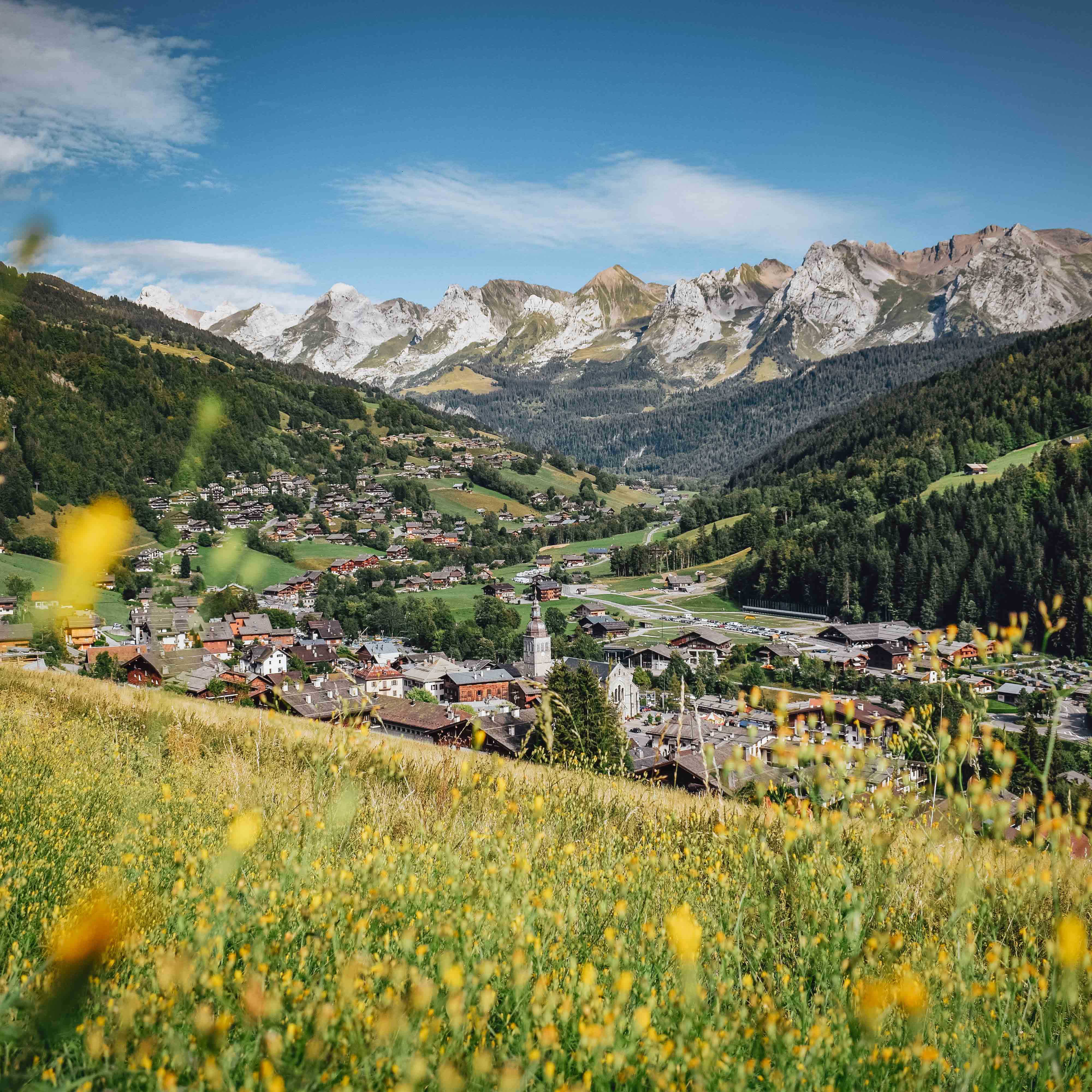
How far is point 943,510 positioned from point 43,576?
8190 cm

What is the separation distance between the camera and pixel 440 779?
487 cm

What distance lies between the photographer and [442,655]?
58.8m

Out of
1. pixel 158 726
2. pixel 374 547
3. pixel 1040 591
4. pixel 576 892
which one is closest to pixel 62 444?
pixel 374 547

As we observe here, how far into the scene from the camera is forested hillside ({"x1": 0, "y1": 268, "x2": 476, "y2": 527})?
25.2 metres

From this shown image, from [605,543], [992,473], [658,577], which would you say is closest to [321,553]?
[658,577]

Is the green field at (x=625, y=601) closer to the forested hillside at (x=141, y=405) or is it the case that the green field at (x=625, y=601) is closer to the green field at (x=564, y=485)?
the forested hillside at (x=141, y=405)

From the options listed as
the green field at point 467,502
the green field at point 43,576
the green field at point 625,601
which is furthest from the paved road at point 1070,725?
the green field at point 467,502

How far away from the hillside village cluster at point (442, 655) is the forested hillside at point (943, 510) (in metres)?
8.36

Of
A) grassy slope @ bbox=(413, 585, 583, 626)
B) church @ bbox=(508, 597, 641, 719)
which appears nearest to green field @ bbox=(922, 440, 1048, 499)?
grassy slope @ bbox=(413, 585, 583, 626)

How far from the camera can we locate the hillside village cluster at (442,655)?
346cm

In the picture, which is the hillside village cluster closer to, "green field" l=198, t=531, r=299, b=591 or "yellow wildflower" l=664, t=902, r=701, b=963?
"yellow wildflower" l=664, t=902, r=701, b=963

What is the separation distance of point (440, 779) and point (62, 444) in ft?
214

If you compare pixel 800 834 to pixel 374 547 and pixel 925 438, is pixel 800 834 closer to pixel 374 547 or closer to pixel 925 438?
pixel 374 547

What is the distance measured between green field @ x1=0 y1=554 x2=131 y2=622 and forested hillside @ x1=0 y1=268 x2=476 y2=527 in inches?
183
